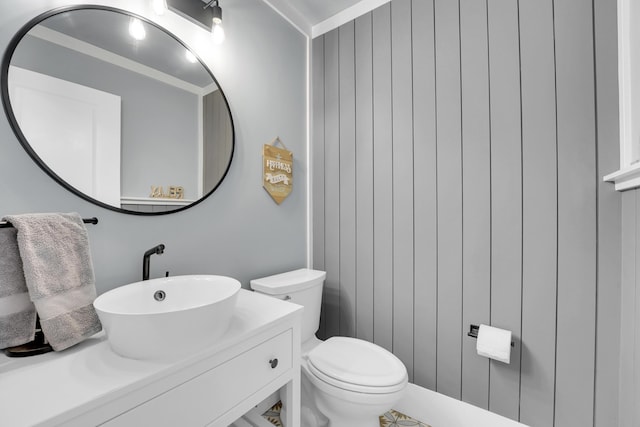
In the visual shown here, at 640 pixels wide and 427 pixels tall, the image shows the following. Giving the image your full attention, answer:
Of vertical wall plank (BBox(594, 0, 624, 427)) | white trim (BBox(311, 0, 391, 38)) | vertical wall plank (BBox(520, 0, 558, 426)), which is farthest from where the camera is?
white trim (BBox(311, 0, 391, 38))

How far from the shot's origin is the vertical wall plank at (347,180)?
1807 millimetres

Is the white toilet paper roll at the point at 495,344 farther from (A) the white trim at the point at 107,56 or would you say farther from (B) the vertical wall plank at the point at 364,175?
(A) the white trim at the point at 107,56

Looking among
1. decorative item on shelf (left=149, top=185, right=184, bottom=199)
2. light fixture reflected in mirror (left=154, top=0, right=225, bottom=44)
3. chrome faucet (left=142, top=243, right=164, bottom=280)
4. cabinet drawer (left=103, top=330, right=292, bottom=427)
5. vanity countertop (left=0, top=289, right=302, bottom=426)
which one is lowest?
cabinet drawer (left=103, top=330, right=292, bottom=427)

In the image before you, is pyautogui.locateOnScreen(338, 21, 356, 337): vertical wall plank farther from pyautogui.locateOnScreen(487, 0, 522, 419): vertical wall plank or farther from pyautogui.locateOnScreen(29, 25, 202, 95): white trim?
pyautogui.locateOnScreen(29, 25, 202, 95): white trim

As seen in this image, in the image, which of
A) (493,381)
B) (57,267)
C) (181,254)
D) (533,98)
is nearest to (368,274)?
(493,381)

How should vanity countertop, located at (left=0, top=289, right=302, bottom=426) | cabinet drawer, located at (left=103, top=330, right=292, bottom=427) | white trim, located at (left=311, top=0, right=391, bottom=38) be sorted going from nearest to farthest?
vanity countertop, located at (left=0, top=289, right=302, bottom=426), cabinet drawer, located at (left=103, top=330, right=292, bottom=427), white trim, located at (left=311, top=0, right=391, bottom=38)

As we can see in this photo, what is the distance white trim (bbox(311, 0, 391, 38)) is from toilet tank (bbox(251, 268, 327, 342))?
168 cm

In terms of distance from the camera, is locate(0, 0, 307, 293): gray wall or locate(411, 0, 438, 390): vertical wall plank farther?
locate(411, 0, 438, 390): vertical wall plank

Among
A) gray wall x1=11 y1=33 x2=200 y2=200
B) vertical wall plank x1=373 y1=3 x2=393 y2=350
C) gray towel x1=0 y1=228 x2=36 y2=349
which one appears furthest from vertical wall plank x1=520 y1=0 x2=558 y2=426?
gray towel x1=0 y1=228 x2=36 y2=349

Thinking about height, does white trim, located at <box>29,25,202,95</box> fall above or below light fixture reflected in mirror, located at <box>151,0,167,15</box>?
below

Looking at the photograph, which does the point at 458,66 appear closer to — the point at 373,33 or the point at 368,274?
the point at 373,33

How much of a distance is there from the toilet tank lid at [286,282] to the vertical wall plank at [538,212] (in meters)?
1.05

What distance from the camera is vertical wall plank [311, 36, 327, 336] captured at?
1.95 meters

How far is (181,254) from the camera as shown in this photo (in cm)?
128
